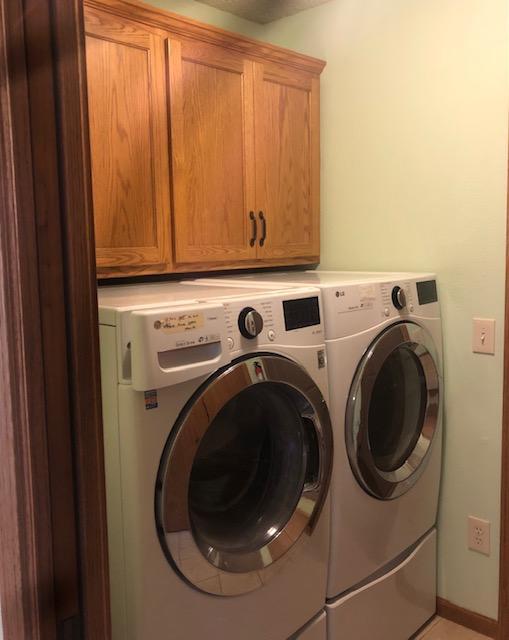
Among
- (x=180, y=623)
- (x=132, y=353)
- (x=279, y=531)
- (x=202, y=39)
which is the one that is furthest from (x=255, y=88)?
(x=180, y=623)

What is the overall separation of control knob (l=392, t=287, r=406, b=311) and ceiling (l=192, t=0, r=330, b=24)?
4.24ft

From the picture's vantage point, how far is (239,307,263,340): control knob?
4.70 ft

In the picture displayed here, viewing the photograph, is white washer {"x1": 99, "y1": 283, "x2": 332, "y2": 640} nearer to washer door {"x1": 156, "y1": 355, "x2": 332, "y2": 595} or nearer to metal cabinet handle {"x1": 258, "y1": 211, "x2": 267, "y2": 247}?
washer door {"x1": 156, "y1": 355, "x2": 332, "y2": 595}

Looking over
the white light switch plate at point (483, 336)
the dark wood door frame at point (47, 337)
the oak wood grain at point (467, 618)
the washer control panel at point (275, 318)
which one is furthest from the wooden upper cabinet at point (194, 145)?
the oak wood grain at point (467, 618)

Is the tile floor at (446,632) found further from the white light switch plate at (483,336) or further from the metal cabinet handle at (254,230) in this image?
the metal cabinet handle at (254,230)

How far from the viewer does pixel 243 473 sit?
5.37 feet

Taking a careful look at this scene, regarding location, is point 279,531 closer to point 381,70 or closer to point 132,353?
point 132,353

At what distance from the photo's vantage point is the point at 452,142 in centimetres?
219

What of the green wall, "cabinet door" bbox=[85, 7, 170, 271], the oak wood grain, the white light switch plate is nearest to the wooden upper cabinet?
"cabinet door" bbox=[85, 7, 170, 271]

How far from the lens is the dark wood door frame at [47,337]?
2.02ft

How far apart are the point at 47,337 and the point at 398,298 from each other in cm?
150

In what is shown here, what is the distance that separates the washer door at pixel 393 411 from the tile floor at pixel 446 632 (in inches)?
23.7

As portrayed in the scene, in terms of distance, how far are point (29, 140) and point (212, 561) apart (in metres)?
1.07

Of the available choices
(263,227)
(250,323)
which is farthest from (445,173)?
(250,323)
